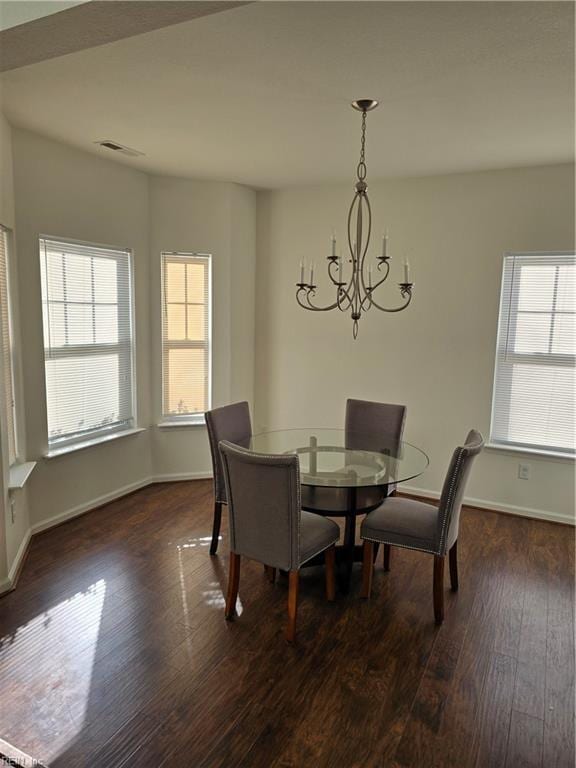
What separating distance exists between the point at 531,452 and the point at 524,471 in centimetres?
17

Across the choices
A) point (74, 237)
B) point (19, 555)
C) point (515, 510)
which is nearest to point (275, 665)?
point (19, 555)

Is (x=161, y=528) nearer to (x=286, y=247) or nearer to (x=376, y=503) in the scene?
(x=376, y=503)

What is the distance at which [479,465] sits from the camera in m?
4.28

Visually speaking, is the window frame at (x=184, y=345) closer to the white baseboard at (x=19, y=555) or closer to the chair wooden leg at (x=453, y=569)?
the white baseboard at (x=19, y=555)

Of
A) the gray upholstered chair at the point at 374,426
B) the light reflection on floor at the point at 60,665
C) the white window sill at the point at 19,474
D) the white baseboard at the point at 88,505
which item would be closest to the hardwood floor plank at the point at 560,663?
the gray upholstered chair at the point at 374,426

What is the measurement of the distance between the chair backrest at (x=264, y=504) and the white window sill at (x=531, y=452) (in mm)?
2376

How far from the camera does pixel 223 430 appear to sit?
3.44 metres

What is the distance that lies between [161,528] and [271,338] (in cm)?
210

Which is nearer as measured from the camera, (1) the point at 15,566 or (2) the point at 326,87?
(2) the point at 326,87

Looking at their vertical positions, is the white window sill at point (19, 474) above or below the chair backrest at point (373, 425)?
below

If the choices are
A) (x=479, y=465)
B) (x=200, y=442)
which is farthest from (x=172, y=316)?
(x=479, y=465)

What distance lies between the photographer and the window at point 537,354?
3916 millimetres

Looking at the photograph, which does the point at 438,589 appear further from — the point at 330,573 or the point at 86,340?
the point at 86,340

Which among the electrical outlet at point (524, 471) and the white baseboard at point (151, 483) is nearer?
the white baseboard at point (151, 483)
